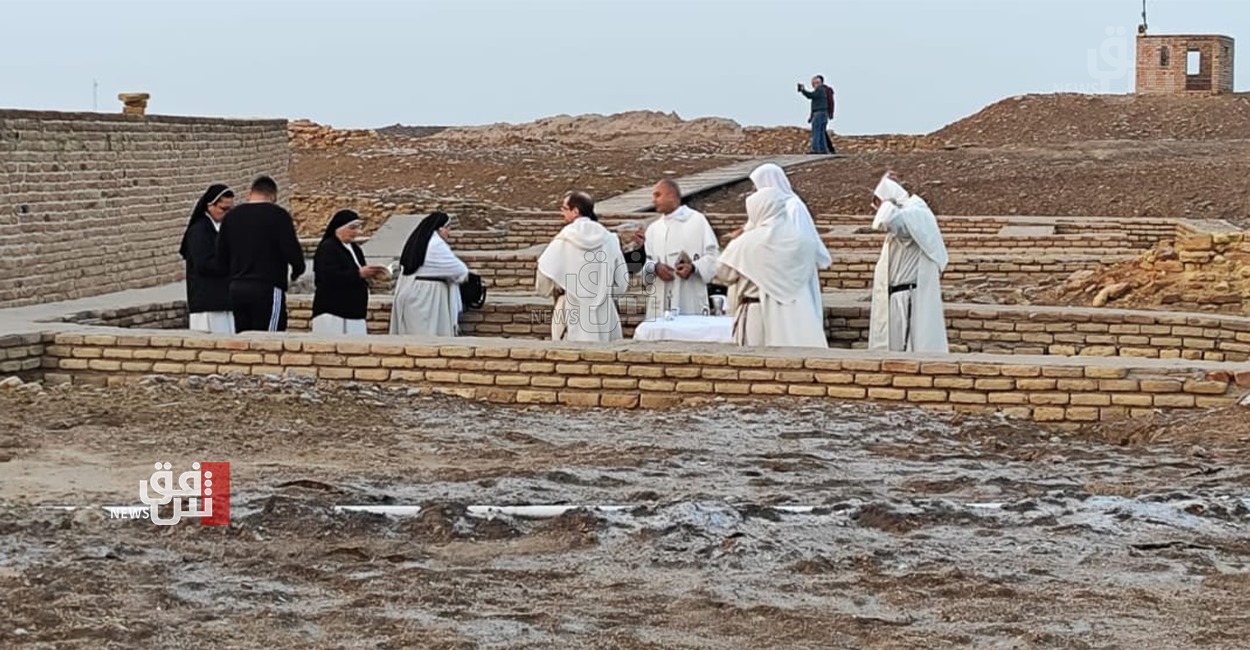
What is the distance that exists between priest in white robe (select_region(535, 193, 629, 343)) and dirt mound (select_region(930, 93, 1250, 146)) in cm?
2031

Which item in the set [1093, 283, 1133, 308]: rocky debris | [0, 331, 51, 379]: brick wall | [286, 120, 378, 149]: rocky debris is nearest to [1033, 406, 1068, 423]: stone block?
[1093, 283, 1133, 308]: rocky debris

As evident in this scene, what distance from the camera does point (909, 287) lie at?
9.75 metres

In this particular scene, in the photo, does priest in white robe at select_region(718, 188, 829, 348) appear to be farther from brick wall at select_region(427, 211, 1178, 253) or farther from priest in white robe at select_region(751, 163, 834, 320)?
brick wall at select_region(427, 211, 1178, 253)

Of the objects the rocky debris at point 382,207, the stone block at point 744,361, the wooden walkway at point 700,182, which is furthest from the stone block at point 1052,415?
the wooden walkway at point 700,182

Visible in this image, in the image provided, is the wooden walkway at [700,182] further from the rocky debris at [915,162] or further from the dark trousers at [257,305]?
the dark trousers at [257,305]

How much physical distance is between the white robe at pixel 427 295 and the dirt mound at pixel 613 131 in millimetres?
22252

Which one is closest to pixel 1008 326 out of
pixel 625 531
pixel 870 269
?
→ pixel 870 269

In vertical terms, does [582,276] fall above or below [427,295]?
above

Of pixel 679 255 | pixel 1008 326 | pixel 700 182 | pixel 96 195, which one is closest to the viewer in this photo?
pixel 679 255

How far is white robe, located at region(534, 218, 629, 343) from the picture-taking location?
32.1 ft

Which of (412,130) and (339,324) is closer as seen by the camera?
(339,324)

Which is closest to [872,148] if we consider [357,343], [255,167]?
[255,167]

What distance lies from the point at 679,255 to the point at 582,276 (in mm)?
531

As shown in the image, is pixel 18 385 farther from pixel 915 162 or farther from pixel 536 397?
pixel 915 162
